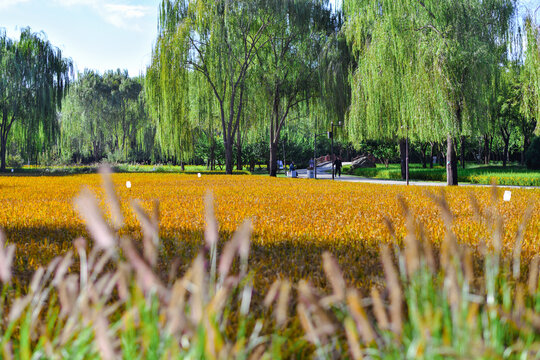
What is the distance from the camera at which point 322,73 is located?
22.8 meters

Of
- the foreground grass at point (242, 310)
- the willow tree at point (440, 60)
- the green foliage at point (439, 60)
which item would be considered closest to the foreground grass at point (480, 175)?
the willow tree at point (440, 60)

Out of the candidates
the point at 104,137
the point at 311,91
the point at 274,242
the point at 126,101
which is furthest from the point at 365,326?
the point at 104,137

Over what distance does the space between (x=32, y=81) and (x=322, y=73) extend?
17.4m

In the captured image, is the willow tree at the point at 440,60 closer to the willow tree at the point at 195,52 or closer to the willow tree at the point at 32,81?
the willow tree at the point at 195,52

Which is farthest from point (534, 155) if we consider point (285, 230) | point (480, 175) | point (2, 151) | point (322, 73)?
point (2, 151)

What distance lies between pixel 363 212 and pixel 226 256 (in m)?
6.35

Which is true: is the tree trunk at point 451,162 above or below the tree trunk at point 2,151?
below

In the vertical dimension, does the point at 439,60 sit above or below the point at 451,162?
above

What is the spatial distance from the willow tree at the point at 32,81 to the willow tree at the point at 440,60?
1949 centimetres

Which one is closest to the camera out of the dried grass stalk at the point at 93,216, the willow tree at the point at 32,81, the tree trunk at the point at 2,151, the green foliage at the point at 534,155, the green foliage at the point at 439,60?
the dried grass stalk at the point at 93,216

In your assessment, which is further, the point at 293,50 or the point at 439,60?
the point at 293,50

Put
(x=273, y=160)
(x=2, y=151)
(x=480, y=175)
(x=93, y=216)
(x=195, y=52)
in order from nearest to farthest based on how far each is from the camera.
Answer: (x=93, y=216) → (x=480, y=175) → (x=195, y=52) → (x=273, y=160) → (x=2, y=151)

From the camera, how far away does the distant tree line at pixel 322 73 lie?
549 inches

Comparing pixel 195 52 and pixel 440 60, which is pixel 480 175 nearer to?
pixel 440 60
